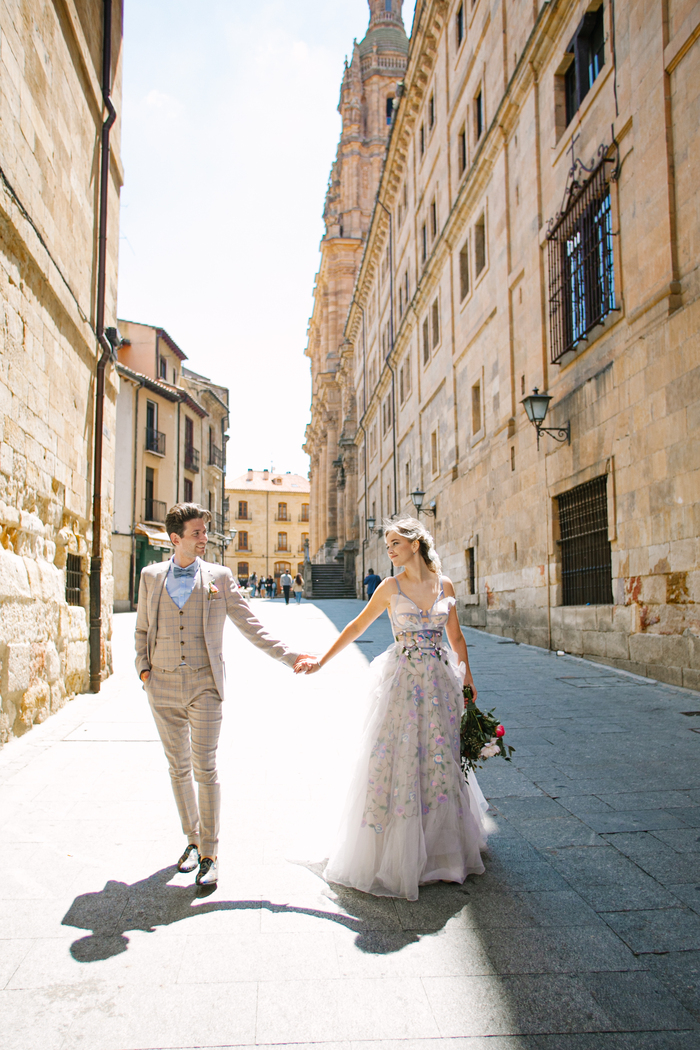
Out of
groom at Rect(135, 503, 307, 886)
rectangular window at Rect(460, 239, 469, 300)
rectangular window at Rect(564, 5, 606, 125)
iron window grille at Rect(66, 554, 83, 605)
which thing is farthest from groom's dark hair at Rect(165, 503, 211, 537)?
rectangular window at Rect(460, 239, 469, 300)

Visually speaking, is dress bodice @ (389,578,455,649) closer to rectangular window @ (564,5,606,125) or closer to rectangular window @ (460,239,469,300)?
rectangular window @ (564,5,606,125)

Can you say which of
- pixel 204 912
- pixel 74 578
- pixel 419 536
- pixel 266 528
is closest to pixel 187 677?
pixel 204 912

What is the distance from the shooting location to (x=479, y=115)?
1777 centimetres

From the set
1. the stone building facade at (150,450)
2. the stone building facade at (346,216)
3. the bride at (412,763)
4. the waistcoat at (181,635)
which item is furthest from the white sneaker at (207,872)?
the stone building facade at (346,216)

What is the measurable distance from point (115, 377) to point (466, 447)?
32.7ft

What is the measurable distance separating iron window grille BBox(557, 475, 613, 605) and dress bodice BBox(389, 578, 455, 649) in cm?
720

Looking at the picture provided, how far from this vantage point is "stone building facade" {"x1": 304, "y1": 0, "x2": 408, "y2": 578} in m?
50.0

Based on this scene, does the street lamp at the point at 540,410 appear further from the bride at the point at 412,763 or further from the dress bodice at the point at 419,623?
the dress bodice at the point at 419,623

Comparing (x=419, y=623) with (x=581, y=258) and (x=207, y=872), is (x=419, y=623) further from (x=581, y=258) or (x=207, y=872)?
(x=581, y=258)

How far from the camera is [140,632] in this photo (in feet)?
11.8

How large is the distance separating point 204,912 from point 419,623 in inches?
61.3

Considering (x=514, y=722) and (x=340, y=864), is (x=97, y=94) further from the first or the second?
(x=340, y=864)

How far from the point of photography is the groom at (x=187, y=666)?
3516 mm

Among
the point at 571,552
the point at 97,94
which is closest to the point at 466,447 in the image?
the point at 571,552
